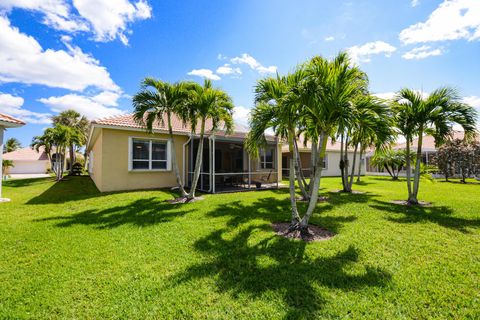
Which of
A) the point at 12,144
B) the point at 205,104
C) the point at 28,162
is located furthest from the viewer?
the point at 12,144

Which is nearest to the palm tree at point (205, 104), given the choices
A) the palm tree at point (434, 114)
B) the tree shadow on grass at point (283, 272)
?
the tree shadow on grass at point (283, 272)

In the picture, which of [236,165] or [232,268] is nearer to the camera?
[232,268]

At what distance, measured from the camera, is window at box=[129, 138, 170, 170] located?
1206 centimetres

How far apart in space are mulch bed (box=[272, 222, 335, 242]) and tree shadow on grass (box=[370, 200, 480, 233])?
8.75ft

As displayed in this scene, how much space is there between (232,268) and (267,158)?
14.3 m

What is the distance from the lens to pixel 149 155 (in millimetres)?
12422

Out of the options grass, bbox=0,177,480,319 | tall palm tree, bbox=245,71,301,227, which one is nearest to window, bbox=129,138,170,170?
grass, bbox=0,177,480,319

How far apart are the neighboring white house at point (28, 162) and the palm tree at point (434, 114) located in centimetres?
5430

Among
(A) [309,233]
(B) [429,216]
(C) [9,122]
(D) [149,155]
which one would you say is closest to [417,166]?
(B) [429,216]

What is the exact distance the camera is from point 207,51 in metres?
11.8

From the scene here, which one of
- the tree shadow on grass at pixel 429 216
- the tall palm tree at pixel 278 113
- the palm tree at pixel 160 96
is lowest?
the tree shadow on grass at pixel 429 216

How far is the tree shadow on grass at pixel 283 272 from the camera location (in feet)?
9.55

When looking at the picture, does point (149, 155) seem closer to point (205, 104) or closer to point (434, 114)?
point (205, 104)

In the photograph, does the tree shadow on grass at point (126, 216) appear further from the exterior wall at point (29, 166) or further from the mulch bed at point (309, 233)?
the exterior wall at point (29, 166)
